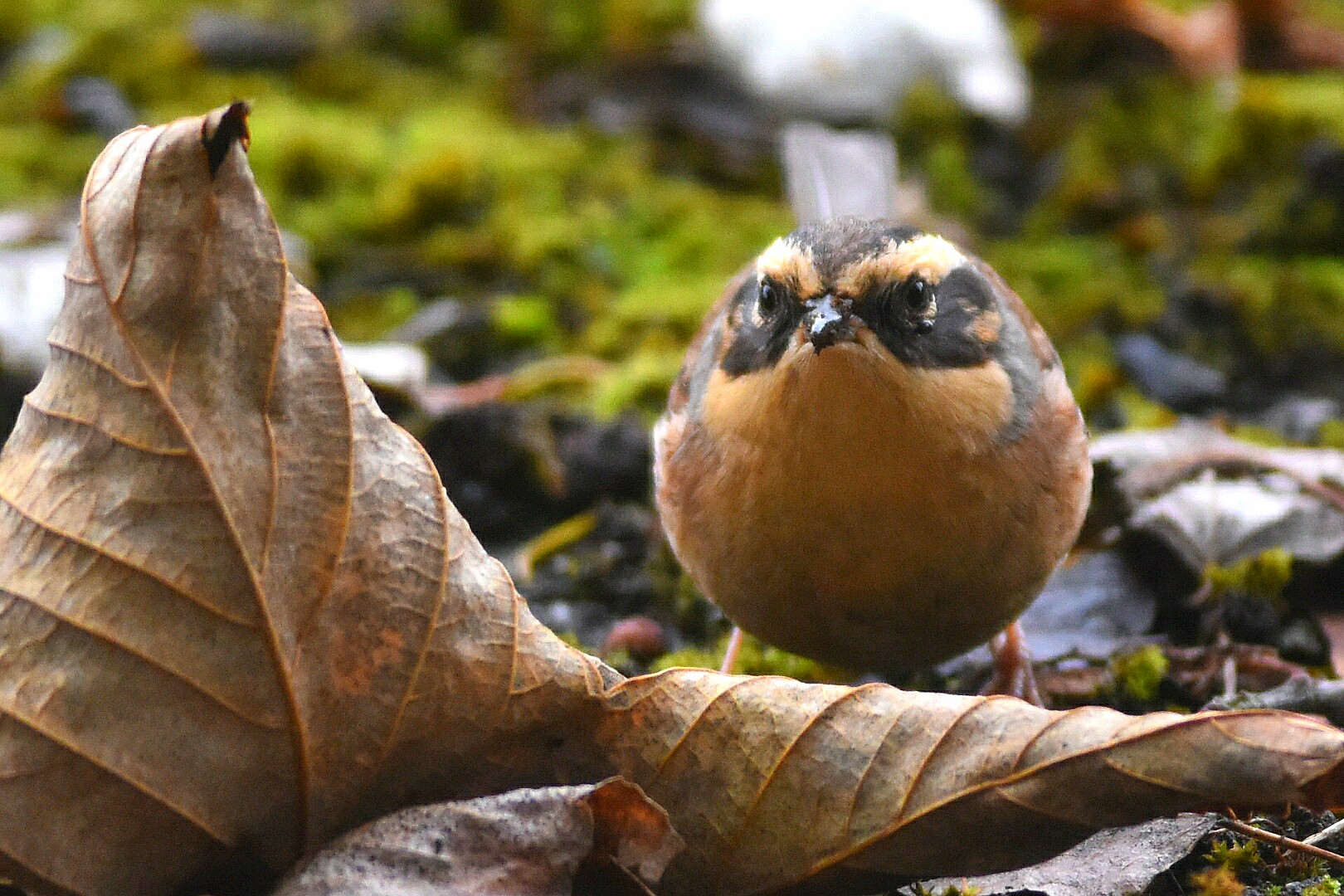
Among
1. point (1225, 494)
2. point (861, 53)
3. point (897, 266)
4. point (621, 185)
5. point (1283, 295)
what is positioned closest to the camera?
point (897, 266)

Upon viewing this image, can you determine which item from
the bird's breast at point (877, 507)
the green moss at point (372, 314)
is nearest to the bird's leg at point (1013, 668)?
the bird's breast at point (877, 507)

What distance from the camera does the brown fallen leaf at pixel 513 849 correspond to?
2139mm

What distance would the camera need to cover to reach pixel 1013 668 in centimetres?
375

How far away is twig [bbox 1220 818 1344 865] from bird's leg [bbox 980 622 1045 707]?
0.93 meters

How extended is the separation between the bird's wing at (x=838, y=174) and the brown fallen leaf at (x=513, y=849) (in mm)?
3373

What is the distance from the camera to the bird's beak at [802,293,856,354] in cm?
327

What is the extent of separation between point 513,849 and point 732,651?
1717 millimetres

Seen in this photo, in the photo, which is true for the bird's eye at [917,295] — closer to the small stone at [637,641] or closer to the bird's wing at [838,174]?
the small stone at [637,641]

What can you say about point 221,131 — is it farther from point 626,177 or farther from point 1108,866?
point 626,177

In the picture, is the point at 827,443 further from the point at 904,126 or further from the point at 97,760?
the point at 904,126

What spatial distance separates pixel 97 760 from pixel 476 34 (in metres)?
6.29

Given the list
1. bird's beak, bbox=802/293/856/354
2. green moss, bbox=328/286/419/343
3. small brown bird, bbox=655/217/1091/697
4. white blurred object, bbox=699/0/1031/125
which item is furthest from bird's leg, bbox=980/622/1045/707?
white blurred object, bbox=699/0/1031/125

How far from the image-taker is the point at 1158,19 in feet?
24.7

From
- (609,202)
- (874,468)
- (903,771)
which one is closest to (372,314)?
(609,202)
